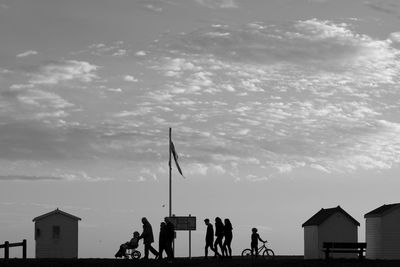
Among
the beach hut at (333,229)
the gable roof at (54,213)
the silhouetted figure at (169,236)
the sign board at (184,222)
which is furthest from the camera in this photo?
the gable roof at (54,213)

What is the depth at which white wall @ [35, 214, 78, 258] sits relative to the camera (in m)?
60.6

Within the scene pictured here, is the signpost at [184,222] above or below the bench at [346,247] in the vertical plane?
above

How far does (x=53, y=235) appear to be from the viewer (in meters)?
60.8

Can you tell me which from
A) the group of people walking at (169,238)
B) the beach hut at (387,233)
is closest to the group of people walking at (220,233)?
the group of people walking at (169,238)

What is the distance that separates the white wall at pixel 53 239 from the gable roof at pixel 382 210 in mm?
19259

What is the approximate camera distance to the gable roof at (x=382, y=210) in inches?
2141

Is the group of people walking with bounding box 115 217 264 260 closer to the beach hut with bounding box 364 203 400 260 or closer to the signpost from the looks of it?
the signpost

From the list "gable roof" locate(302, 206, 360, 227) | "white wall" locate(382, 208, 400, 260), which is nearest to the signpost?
"gable roof" locate(302, 206, 360, 227)

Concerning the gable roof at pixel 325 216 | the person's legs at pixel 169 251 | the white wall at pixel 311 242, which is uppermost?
the gable roof at pixel 325 216

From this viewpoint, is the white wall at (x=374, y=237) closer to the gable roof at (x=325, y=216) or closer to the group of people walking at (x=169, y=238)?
the gable roof at (x=325, y=216)

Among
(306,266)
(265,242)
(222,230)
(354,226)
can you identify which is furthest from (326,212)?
(306,266)

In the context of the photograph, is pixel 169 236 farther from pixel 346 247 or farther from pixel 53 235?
pixel 53 235

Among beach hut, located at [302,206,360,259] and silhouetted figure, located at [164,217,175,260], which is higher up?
beach hut, located at [302,206,360,259]

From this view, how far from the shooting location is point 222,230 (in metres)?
43.7
